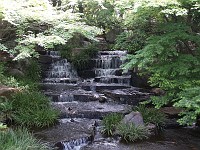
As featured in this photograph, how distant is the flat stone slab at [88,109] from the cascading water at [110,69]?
330cm

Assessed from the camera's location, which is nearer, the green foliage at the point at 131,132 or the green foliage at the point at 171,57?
the green foliage at the point at 171,57

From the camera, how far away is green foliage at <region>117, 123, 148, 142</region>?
950 centimetres

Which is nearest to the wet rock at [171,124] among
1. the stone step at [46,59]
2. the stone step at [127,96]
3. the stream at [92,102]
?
the stream at [92,102]

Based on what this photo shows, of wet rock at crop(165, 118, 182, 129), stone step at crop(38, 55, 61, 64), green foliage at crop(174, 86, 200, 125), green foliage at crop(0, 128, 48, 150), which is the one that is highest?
green foliage at crop(174, 86, 200, 125)

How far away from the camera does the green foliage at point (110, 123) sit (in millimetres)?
9992

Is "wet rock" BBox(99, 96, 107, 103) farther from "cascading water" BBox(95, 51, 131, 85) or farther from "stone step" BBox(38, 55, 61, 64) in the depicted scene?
"stone step" BBox(38, 55, 61, 64)

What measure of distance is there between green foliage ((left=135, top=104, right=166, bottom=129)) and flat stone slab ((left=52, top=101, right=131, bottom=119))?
99 cm

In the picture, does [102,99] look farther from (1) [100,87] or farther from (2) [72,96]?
(1) [100,87]

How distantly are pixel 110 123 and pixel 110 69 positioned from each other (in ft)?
26.2

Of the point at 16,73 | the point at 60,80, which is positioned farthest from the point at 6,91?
the point at 60,80

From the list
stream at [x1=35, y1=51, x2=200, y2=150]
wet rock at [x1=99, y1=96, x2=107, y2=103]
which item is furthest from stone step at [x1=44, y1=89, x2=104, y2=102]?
wet rock at [x1=99, y1=96, x2=107, y2=103]

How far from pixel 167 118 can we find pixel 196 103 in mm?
5144

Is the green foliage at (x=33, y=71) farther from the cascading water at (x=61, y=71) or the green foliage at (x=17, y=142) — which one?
the green foliage at (x=17, y=142)

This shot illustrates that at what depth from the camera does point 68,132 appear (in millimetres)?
10062
